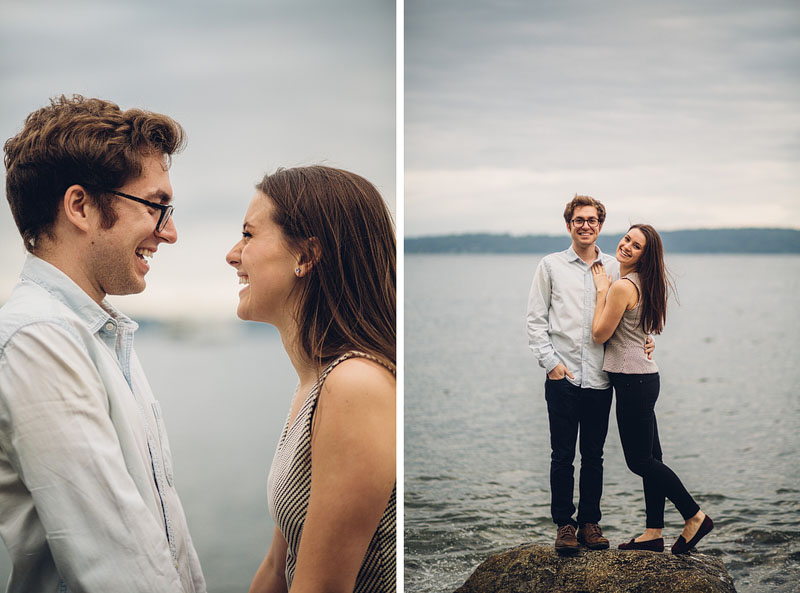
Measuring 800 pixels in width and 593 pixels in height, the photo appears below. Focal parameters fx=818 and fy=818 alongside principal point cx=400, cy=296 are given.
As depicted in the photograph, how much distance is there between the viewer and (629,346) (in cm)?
329

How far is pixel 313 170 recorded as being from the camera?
7.86 ft

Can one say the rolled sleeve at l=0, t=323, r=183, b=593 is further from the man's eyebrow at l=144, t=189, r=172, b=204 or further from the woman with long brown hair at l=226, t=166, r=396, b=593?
the man's eyebrow at l=144, t=189, r=172, b=204

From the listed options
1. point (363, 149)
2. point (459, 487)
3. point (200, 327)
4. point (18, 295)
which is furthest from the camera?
point (459, 487)

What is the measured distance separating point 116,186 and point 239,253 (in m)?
0.55

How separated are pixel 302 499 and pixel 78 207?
1015 millimetres

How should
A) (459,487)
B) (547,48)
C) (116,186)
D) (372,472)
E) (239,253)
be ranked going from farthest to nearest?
(459,487)
(547,48)
(239,253)
(116,186)
(372,472)

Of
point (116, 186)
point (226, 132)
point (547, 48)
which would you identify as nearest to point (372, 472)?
point (116, 186)

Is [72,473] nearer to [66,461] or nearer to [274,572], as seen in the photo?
[66,461]

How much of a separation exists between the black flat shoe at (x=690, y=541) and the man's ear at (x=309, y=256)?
204cm

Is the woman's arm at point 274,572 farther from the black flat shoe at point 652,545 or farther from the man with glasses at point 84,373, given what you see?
the black flat shoe at point 652,545

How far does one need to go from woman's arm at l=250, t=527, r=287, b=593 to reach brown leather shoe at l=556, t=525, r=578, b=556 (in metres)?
1.44

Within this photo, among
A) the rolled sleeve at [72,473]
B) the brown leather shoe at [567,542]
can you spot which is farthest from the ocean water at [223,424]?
the brown leather shoe at [567,542]

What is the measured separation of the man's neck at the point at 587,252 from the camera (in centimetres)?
334

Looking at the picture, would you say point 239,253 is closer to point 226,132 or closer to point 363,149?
point 226,132
